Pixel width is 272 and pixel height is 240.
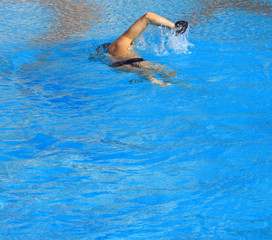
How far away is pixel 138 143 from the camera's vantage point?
3.39 metres

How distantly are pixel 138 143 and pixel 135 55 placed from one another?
215cm

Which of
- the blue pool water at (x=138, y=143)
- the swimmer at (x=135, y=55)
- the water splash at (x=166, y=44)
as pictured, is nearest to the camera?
the blue pool water at (x=138, y=143)

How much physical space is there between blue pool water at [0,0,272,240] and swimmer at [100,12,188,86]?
14 centimetres

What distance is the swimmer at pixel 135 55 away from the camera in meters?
4.90

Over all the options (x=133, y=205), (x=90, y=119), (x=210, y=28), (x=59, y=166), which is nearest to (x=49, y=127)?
(x=90, y=119)

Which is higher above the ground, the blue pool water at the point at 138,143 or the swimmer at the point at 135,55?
the swimmer at the point at 135,55

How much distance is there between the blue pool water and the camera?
242 centimetres

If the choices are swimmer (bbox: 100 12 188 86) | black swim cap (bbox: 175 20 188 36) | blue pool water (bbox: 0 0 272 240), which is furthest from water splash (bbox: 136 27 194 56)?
swimmer (bbox: 100 12 188 86)

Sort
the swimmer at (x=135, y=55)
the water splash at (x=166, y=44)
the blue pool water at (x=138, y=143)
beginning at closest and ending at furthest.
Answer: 1. the blue pool water at (x=138, y=143)
2. the swimmer at (x=135, y=55)
3. the water splash at (x=166, y=44)

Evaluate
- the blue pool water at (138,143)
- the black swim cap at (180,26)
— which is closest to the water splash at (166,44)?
the blue pool water at (138,143)

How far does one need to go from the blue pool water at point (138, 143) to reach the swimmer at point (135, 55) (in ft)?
0.44

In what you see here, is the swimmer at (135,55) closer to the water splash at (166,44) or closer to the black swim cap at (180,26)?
the black swim cap at (180,26)

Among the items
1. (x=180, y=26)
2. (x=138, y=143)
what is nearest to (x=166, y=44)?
(x=180, y=26)

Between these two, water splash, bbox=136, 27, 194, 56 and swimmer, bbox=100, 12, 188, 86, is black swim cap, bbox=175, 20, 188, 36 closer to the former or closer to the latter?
swimmer, bbox=100, 12, 188, 86
